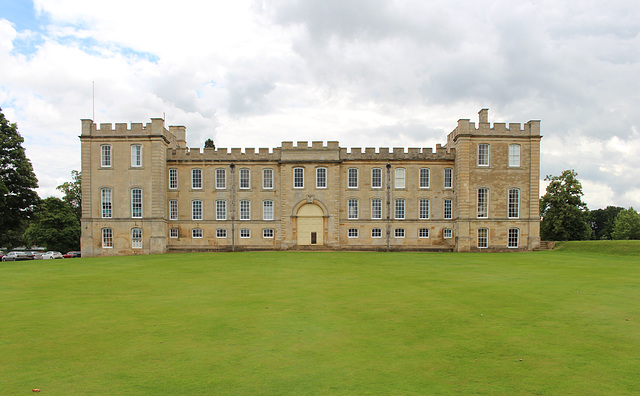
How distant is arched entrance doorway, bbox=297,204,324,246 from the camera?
45.5 metres

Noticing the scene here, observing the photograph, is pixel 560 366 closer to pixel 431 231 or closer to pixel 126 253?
pixel 431 231

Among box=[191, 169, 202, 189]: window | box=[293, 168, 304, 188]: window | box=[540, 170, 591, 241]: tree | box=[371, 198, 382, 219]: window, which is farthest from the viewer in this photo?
box=[540, 170, 591, 241]: tree

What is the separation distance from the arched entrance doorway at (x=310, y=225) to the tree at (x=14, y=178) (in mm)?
27787

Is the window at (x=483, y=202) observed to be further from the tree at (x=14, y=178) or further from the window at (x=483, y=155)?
the tree at (x=14, y=178)

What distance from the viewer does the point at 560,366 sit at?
788cm

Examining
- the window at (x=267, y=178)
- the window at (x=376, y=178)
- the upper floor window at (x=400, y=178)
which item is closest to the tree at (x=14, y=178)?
the window at (x=267, y=178)

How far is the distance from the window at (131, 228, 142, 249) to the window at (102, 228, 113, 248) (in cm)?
206

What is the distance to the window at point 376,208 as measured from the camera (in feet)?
151

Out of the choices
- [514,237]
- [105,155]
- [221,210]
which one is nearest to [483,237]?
[514,237]

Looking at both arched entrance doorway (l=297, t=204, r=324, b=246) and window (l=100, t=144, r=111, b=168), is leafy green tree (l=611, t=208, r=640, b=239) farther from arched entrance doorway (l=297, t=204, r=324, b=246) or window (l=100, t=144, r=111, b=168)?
window (l=100, t=144, r=111, b=168)

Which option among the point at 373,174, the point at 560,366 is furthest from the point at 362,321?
the point at 373,174

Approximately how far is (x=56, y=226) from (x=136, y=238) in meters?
22.4

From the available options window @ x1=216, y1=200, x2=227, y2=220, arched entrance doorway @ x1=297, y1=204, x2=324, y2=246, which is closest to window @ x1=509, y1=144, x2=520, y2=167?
arched entrance doorway @ x1=297, y1=204, x2=324, y2=246

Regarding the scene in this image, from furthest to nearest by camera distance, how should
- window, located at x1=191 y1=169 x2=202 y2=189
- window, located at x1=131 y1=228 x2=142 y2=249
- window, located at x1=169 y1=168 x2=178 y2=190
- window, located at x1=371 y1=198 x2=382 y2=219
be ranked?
1. window, located at x1=371 y1=198 x2=382 y2=219
2. window, located at x1=191 y1=169 x2=202 y2=189
3. window, located at x1=169 y1=168 x2=178 y2=190
4. window, located at x1=131 y1=228 x2=142 y2=249
